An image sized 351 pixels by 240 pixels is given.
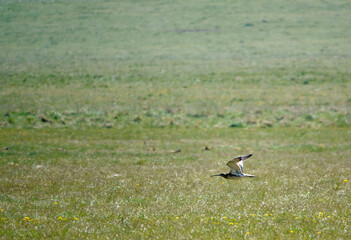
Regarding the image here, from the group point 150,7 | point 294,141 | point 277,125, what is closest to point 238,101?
point 277,125

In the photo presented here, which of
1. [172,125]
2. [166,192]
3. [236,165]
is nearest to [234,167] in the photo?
[236,165]

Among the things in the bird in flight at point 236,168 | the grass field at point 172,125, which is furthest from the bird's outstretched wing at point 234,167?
the grass field at point 172,125

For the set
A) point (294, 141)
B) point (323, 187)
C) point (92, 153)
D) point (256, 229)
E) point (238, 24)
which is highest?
point (256, 229)

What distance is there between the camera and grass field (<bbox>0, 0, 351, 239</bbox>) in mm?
10008

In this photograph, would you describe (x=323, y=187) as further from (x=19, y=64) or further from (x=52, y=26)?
(x=52, y=26)

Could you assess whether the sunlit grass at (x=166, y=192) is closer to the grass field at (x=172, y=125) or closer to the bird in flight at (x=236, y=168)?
the grass field at (x=172, y=125)

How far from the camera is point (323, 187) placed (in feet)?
42.4

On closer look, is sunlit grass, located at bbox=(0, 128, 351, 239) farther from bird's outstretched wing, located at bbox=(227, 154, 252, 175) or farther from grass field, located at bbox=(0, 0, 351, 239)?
bird's outstretched wing, located at bbox=(227, 154, 252, 175)

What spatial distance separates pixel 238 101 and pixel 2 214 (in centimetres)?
3527

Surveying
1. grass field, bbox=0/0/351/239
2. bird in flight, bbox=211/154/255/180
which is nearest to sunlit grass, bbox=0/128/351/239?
grass field, bbox=0/0/351/239

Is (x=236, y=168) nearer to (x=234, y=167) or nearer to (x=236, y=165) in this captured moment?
(x=234, y=167)

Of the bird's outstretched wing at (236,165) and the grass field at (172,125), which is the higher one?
the bird's outstretched wing at (236,165)

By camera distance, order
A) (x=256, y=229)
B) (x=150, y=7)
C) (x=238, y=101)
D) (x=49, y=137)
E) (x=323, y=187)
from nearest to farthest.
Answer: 1. (x=256, y=229)
2. (x=323, y=187)
3. (x=49, y=137)
4. (x=238, y=101)
5. (x=150, y=7)

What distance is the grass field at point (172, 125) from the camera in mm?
10008
